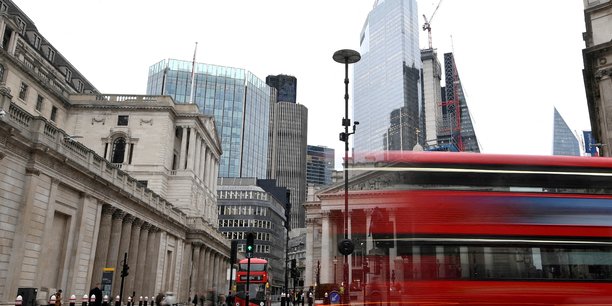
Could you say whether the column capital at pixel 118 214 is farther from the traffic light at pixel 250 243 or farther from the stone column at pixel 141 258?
the traffic light at pixel 250 243

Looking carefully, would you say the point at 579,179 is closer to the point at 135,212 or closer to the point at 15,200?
the point at 15,200

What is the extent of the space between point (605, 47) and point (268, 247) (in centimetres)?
9210

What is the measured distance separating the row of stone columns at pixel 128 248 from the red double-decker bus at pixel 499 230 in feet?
87.3

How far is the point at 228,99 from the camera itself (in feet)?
588

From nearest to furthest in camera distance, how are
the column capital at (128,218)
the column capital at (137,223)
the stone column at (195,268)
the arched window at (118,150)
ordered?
1. the column capital at (128,218)
2. the column capital at (137,223)
3. the arched window at (118,150)
4. the stone column at (195,268)

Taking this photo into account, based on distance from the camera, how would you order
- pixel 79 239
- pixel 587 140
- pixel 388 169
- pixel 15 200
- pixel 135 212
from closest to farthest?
pixel 388 169
pixel 15 200
pixel 79 239
pixel 135 212
pixel 587 140

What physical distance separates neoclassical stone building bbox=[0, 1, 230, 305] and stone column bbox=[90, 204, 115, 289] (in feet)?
0.26

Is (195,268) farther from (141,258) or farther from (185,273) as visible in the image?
(141,258)

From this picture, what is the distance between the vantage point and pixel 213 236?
217 ft

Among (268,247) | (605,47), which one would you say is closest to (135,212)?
(605,47)

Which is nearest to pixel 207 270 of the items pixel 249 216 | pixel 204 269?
pixel 204 269

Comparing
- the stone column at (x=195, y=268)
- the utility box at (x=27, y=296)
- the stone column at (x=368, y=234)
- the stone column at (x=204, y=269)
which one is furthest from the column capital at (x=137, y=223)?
the stone column at (x=368, y=234)

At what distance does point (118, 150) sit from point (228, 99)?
124533mm

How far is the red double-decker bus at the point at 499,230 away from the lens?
10.8m
